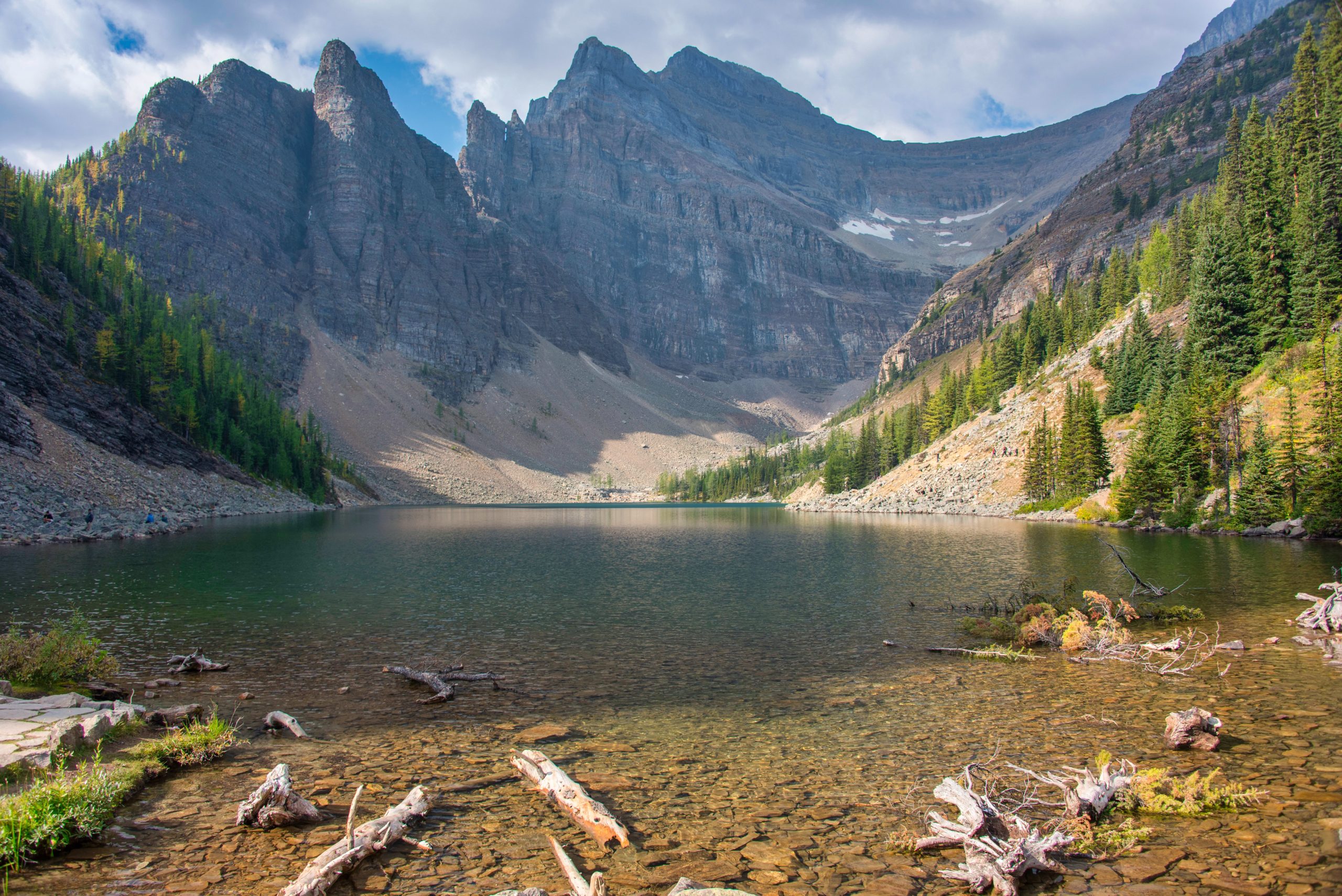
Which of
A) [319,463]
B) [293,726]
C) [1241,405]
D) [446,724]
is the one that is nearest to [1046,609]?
[446,724]

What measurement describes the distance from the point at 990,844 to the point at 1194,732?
20.6 feet

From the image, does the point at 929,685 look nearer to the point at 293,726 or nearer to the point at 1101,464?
the point at 293,726

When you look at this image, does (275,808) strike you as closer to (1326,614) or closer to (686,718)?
(686,718)

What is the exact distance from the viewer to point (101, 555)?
4144cm

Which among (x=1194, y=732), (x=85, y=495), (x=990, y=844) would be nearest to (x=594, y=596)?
(x=1194, y=732)

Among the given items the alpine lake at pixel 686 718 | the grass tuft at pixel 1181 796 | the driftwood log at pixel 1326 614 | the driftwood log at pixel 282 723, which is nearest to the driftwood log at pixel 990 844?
the alpine lake at pixel 686 718

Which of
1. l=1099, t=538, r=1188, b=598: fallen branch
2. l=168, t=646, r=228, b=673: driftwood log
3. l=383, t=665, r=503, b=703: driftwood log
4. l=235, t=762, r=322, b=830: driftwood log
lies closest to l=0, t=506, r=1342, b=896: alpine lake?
l=235, t=762, r=322, b=830: driftwood log

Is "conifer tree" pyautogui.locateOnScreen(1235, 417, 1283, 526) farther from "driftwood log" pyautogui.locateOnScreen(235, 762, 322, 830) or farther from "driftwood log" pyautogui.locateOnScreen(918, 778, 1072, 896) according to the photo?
"driftwood log" pyautogui.locateOnScreen(235, 762, 322, 830)

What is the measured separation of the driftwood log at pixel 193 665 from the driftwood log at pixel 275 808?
10511mm

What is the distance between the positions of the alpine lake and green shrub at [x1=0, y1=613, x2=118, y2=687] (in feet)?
3.46

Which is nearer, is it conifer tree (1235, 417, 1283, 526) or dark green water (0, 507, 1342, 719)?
dark green water (0, 507, 1342, 719)

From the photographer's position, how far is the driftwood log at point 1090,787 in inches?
359

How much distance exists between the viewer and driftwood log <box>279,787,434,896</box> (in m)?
7.25

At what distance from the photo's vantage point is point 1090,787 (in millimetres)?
9234
